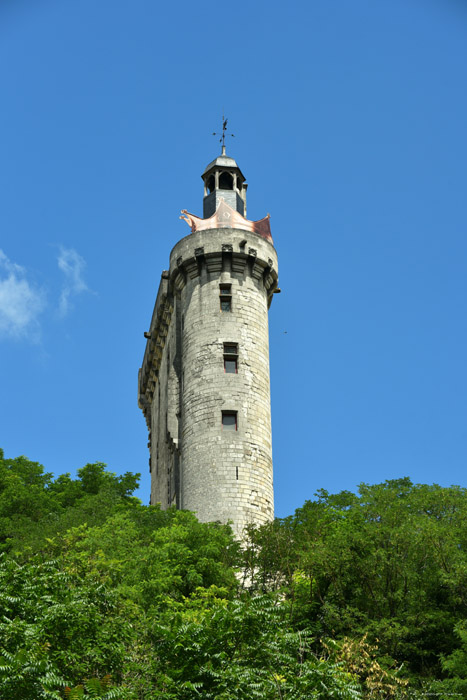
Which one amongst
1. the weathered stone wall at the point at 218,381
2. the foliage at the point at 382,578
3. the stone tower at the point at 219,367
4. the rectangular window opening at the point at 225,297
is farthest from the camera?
the rectangular window opening at the point at 225,297

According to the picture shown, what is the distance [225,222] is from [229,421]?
1330cm

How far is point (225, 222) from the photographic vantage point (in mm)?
60438

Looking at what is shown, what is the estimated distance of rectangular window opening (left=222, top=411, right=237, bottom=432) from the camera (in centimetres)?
5278

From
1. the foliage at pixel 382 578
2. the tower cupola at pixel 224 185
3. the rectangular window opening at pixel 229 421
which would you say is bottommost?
the foliage at pixel 382 578

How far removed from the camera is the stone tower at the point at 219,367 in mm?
51531

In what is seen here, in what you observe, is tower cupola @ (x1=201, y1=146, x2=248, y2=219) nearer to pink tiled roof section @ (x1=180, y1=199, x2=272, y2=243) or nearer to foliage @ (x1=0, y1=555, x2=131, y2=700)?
pink tiled roof section @ (x1=180, y1=199, x2=272, y2=243)

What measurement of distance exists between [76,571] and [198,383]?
2435 cm

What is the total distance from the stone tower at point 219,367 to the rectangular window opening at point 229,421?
51 millimetres

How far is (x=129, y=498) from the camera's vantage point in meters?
56.8

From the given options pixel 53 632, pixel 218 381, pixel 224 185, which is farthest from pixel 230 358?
pixel 53 632

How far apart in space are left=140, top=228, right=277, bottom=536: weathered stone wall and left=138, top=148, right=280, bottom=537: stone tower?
0.05m

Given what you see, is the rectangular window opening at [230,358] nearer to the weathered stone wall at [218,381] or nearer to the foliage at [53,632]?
the weathered stone wall at [218,381]

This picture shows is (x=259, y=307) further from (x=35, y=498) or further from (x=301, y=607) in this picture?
(x=301, y=607)

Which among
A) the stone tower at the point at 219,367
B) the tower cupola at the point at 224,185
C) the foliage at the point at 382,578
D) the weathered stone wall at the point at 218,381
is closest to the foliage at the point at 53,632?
the foliage at the point at 382,578
